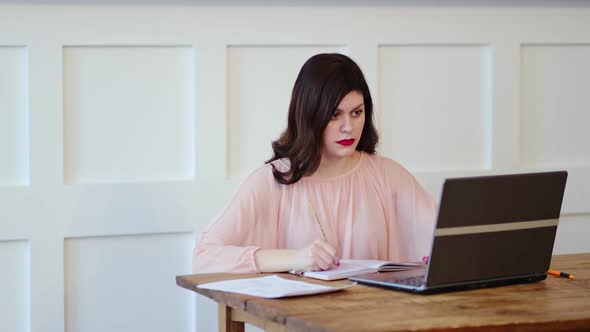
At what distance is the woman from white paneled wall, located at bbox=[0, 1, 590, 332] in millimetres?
342

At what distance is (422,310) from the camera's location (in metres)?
1.50

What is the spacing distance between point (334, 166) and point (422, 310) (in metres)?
0.91

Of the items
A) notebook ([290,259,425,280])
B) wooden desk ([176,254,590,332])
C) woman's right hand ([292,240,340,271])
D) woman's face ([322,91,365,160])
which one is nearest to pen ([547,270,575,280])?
wooden desk ([176,254,590,332])

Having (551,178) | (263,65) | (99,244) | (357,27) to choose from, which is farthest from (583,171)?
(99,244)

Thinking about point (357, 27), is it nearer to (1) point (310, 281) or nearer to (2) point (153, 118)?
(2) point (153, 118)

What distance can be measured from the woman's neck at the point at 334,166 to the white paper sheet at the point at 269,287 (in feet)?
1.81

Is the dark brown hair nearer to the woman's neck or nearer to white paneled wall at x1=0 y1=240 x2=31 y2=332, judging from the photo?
the woman's neck

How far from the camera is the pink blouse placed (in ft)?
7.30

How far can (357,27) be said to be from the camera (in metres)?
2.71

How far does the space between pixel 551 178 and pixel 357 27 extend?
1.10 m

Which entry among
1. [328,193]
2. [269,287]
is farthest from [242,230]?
[269,287]

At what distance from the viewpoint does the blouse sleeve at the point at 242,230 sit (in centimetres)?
204

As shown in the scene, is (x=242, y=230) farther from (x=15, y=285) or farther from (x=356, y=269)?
(x=15, y=285)

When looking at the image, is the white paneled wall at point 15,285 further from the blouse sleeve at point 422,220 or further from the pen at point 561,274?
the pen at point 561,274
